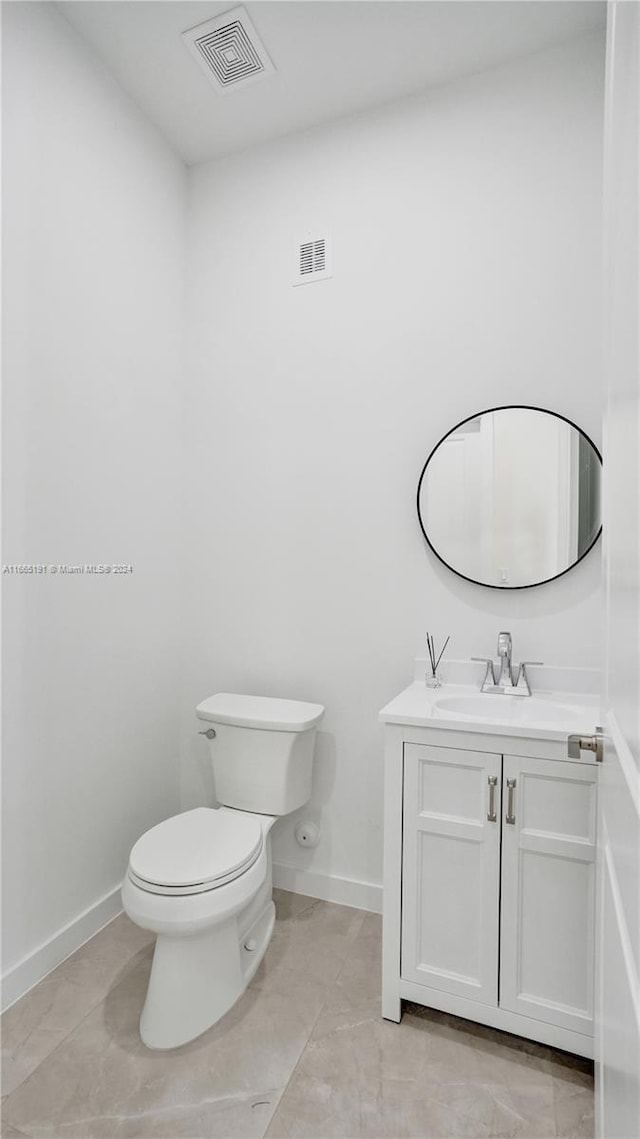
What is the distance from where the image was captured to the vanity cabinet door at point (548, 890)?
4.34ft

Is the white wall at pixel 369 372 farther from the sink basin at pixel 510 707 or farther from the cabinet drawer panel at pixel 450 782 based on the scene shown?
the cabinet drawer panel at pixel 450 782

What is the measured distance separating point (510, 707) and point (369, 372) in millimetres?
1220

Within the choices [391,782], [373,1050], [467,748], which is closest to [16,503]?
[391,782]

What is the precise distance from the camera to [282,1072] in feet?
4.42

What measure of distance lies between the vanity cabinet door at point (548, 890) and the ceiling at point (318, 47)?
2.14m

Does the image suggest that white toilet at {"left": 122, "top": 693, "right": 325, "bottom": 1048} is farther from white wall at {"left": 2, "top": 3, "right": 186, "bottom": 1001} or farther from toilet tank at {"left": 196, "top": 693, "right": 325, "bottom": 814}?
white wall at {"left": 2, "top": 3, "right": 186, "bottom": 1001}

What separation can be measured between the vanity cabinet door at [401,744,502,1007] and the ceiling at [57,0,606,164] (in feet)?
6.99

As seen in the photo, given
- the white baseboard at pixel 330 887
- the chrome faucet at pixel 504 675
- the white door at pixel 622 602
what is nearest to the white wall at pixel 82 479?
the white baseboard at pixel 330 887

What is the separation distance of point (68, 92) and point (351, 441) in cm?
137

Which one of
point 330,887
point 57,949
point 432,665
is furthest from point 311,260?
point 57,949

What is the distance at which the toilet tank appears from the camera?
6.13 ft

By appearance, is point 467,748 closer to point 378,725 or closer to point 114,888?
point 378,725

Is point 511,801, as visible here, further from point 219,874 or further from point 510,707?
point 219,874

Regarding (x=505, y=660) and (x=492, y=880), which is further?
(x=505, y=660)
